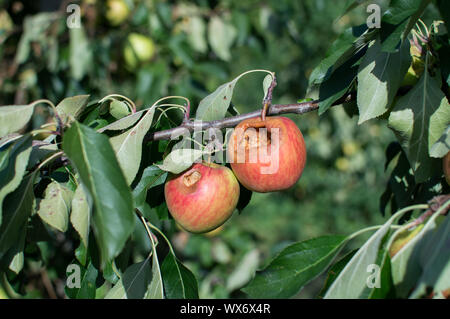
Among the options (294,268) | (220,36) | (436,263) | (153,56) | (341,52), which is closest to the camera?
(436,263)

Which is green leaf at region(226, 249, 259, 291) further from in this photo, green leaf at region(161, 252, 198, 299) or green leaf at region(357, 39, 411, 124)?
green leaf at region(357, 39, 411, 124)

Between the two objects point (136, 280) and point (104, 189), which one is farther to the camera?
point (136, 280)

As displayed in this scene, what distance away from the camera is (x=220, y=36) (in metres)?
1.60

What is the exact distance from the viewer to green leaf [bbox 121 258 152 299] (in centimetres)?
59

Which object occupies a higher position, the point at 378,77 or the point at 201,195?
the point at 378,77

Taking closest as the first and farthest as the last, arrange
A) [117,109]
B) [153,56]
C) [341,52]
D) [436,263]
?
[436,263] < [341,52] < [117,109] < [153,56]

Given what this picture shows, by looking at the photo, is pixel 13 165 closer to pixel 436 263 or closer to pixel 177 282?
pixel 177 282

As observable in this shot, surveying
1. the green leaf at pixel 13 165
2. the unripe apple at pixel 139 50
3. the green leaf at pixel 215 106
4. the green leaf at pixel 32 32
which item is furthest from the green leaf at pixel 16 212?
the unripe apple at pixel 139 50

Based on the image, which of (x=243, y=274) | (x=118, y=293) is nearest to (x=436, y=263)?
(x=118, y=293)

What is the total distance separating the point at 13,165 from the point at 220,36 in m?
1.17

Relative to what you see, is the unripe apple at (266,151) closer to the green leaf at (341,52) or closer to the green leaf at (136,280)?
the green leaf at (341,52)

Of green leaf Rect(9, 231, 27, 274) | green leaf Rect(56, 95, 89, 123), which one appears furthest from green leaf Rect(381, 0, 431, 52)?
green leaf Rect(9, 231, 27, 274)

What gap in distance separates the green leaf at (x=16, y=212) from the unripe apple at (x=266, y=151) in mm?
258
